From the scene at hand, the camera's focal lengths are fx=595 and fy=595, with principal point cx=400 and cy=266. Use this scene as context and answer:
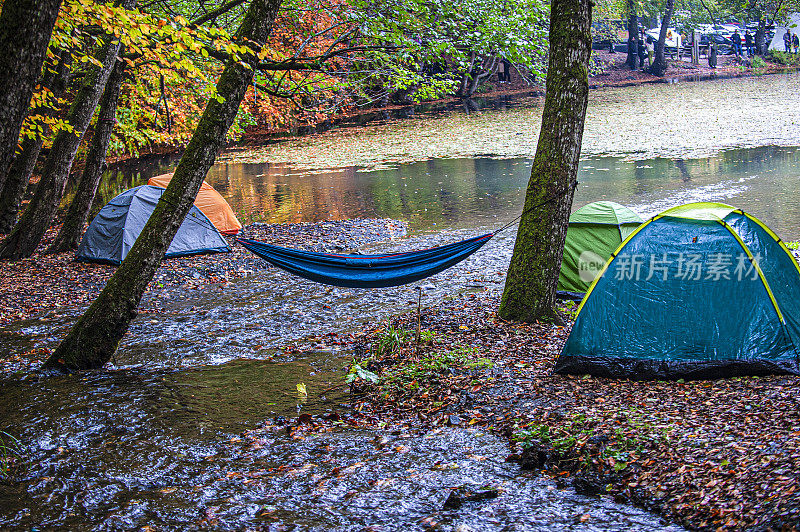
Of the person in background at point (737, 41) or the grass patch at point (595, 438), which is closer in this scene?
the grass patch at point (595, 438)

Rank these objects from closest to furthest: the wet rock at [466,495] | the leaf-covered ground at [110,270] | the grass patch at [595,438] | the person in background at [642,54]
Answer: the wet rock at [466,495]
the grass patch at [595,438]
the leaf-covered ground at [110,270]
the person in background at [642,54]

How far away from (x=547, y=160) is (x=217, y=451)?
3.98m

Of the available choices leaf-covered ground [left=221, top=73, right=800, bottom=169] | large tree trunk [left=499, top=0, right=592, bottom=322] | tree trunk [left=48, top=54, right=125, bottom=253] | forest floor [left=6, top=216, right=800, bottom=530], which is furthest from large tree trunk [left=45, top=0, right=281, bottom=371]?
leaf-covered ground [left=221, top=73, right=800, bottom=169]

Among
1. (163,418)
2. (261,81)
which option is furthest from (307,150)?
(163,418)

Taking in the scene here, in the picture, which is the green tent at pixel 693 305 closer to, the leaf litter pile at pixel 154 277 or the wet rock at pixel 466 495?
the wet rock at pixel 466 495

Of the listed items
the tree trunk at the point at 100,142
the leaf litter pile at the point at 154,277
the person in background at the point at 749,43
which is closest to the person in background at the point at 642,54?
Result: the person in background at the point at 749,43

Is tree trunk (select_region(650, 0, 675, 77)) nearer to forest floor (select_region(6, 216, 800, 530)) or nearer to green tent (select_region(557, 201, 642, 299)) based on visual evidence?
green tent (select_region(557, 201, 642, 299))

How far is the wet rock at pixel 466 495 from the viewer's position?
10.8 feet

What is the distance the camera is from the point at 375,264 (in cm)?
605

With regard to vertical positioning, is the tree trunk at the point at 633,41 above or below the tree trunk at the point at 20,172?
above

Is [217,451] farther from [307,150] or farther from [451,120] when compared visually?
[451,120]

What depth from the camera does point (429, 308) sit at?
22.8 feet

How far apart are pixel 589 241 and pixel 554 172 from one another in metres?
1.64

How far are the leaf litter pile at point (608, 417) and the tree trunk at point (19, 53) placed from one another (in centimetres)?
298
